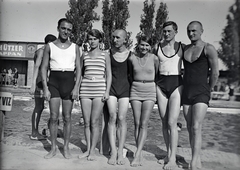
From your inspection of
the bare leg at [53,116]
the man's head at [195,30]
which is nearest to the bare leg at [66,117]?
the bare leg at [53,116]

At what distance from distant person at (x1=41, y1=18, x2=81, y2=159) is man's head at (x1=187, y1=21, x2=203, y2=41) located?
169 cm

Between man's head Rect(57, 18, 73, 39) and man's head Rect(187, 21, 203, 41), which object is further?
man's head Rect(57, 18, 73, 39)

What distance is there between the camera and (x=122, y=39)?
358 cm

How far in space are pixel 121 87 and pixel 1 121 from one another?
7.03 feet

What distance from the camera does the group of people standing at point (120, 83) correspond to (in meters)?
3.47

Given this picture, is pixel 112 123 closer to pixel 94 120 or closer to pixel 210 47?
pixel 94 120

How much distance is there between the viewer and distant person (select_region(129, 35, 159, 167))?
3500 millimetres

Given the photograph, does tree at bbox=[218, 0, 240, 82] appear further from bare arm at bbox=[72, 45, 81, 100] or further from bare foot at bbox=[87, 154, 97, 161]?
bare foot at bbox=[87, 154, 97, 161]

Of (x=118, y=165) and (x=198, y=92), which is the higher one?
(x=198, y=92)

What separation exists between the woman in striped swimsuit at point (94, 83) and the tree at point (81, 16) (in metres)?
3.58

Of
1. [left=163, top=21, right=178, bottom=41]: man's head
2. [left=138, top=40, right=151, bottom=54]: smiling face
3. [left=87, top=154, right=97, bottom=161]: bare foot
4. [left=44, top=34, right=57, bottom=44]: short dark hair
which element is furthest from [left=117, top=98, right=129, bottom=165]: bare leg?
[left=44, top=34, right=57, bottom=44]: short dark hair

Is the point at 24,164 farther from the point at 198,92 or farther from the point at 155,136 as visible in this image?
the point at 155,136

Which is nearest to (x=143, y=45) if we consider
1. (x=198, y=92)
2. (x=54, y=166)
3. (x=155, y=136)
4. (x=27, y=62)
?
(x=198, y=92)

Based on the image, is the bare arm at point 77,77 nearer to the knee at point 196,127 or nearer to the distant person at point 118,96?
the distant person at point 118,96
